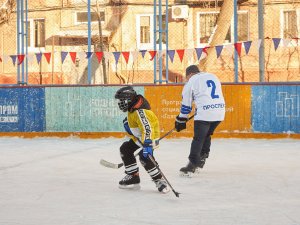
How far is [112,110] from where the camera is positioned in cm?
1298

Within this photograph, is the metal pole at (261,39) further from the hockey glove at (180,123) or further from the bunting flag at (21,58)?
the bunting flag at (21,58)

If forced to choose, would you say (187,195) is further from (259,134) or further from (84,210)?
(259,134)

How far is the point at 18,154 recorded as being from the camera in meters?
10.3

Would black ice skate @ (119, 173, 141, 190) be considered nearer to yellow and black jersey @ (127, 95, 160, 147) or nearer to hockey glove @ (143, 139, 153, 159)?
yellow and black jersey @ (127, 95, 160, 147)

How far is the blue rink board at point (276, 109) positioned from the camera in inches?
473

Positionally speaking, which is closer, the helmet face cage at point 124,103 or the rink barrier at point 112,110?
the helmet face cage at point 124,103

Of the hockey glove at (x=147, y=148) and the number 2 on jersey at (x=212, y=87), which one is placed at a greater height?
the number 2 on jersey at (x=212, y=87)

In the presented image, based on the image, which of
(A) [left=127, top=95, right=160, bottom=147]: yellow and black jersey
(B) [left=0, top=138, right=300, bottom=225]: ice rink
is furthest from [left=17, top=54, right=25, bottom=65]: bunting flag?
(A) [left=127, top=95, right=160, bottom=147]: yellow and black jersey

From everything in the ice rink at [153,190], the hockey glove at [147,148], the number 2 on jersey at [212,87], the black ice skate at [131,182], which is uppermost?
the number 2 on jersey at [212,87]

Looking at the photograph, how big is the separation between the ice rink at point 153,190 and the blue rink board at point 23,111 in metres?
2.53

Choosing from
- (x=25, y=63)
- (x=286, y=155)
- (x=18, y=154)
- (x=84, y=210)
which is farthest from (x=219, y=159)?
(x=25, y=63)

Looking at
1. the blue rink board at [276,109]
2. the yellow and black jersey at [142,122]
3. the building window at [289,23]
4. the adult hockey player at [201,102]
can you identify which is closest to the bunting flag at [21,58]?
the blue rink board at [276,109]

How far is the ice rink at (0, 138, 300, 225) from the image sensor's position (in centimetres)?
502

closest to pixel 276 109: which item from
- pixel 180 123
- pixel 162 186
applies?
pixel 180 123
